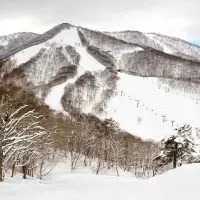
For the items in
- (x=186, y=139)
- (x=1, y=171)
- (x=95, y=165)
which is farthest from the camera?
(x=95, y=165)

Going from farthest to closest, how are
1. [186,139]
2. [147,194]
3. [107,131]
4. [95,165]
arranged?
[107,131]
[95,165]
[186,139]
[147,194]

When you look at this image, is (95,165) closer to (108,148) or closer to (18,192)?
(108,148)

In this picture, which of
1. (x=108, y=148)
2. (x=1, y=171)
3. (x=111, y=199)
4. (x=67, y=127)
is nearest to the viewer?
(x=111, y=199)

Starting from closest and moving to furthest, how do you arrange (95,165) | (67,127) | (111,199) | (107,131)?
1. (111,199)
2. (95,165)
3. (67,127)
4. (107,131)

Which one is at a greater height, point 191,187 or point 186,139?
point 186,139

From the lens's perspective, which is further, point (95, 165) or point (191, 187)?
point (95, 165)

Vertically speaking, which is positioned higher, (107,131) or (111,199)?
(107,131)

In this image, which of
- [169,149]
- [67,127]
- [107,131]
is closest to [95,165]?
[67,127]

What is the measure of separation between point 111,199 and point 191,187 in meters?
3.07

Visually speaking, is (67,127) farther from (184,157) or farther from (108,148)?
(184,157)

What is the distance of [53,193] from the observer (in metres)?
13.7

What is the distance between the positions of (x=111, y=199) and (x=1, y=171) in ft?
22.3

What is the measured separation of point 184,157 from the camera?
54812mm

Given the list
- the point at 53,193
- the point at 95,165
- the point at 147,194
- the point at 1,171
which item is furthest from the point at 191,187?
the point at 95,165
